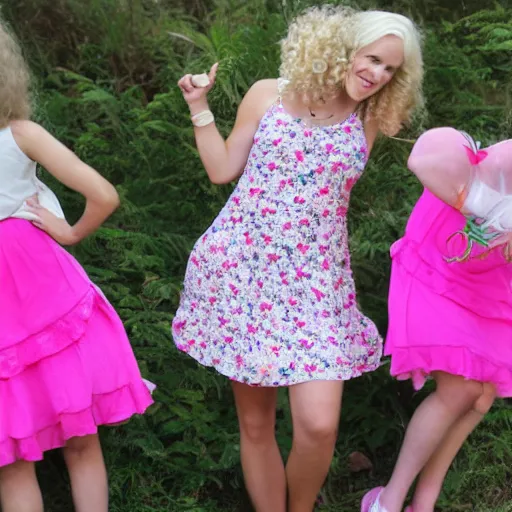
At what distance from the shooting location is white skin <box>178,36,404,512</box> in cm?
291

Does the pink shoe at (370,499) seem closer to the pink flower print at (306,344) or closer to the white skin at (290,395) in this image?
the white skin at (290,395)

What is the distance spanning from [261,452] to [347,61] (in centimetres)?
152

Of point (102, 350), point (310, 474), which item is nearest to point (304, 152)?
point (102, 350)

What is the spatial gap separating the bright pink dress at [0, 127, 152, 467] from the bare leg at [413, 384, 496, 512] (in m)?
1.30

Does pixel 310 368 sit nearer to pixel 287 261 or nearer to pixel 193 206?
pixel 287 261

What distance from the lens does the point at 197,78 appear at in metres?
3.06

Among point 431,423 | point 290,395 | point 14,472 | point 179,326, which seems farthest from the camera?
point 179,326

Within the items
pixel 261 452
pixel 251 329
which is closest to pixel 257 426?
pixel 261 452

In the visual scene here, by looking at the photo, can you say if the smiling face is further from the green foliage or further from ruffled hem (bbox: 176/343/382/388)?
the green foliage

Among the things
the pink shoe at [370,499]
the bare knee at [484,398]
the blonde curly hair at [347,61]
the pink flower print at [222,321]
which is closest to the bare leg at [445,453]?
the bare knee at [484,398]

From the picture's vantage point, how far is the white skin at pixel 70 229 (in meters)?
2.73

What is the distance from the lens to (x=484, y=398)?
3.13m

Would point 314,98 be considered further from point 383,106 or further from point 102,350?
point 102,350

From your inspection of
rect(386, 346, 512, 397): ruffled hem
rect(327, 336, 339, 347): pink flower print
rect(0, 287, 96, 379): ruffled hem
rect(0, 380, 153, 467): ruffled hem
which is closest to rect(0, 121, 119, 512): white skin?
rect(0, 380, 153, 467): ruffled hem
